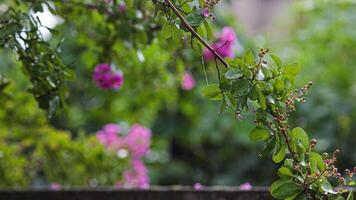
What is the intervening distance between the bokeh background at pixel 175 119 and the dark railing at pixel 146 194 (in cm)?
39

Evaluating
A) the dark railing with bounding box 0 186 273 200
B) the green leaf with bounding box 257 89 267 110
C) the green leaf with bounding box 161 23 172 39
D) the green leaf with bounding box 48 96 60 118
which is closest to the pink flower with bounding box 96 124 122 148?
the dark railing with bounding box 0 186 273 200

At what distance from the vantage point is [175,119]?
3020 millimetres

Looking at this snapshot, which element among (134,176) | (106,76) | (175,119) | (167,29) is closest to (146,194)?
(106,76)

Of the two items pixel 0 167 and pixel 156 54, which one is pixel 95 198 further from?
pixel 0 167

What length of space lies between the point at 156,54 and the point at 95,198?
464 mm

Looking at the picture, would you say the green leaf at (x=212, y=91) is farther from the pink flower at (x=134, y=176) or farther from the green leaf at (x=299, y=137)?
the pink flower at (x=134, y=176)

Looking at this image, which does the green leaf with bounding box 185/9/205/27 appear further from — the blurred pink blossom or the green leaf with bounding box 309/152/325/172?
the blurred pink blossom

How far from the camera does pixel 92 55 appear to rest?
1505 millimetres

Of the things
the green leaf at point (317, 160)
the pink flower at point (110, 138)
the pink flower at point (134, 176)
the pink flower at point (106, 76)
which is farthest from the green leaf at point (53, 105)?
the pink flower at point (110, 138)

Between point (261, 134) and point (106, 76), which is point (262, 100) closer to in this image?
point (261, 134)

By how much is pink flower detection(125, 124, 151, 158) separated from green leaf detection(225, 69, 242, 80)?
152cm

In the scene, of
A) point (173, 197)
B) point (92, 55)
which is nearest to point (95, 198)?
point (173, 197)

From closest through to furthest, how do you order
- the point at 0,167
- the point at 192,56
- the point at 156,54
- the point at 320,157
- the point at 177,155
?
1. the point at 320,157
2. the point at 192,56
3. the point at 156,54
4. the point at 0,167
5. the point at 177,155

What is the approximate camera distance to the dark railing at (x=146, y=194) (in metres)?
1.26
